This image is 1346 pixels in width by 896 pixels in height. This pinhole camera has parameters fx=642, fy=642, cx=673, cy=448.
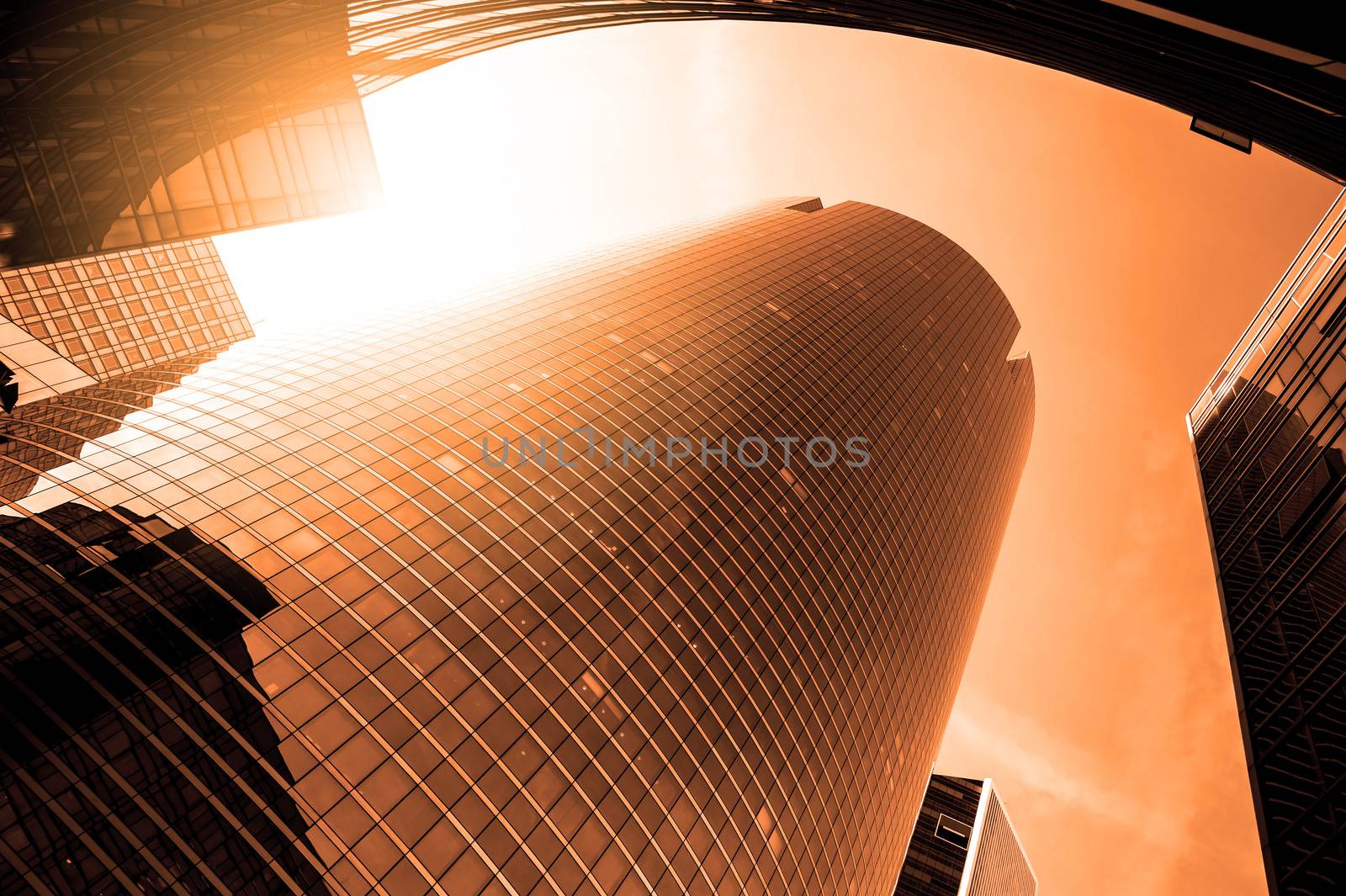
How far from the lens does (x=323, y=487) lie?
41406 mm

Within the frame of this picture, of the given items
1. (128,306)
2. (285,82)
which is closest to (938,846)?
(285,82)

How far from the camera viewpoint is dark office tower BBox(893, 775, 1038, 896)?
12462 centimetres

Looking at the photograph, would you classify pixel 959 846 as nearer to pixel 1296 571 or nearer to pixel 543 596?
pixel 1296 571

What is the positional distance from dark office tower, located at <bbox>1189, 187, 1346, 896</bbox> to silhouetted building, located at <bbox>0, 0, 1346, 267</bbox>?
11809 mm

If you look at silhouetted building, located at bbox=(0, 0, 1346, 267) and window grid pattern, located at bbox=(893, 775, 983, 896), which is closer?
silhouetted building, located at bbox=(0, 0, 1346, 267)

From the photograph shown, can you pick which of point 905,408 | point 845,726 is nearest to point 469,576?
point 845,726

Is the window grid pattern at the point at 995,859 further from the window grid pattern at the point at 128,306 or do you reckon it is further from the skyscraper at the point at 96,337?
the window grid pattern at the point at 128,306

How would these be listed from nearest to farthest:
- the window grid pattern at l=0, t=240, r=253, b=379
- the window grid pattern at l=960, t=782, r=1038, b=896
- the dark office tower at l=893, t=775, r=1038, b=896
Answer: the window grid pattern at l=0, t=240, r=253, b=379 → the dark office tower at l=893, t=775, r=1038, b=896 → the window grid pattern at l=960, t=782, r=1038, b=896

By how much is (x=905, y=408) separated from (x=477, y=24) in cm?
6858

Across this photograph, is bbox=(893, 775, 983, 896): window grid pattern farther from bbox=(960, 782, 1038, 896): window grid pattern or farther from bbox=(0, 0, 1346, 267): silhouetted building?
bbox=(0, 0, 1346, 267): silhouetted building

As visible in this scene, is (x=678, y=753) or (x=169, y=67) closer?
(x=169, y=67)

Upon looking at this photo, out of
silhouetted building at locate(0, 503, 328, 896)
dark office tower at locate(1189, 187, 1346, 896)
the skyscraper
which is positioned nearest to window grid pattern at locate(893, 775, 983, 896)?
dark office tower at locate(1189, 187, 1346, 896)

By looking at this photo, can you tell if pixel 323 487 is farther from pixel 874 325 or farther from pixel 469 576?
pixel 874 325

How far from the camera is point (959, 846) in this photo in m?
135
